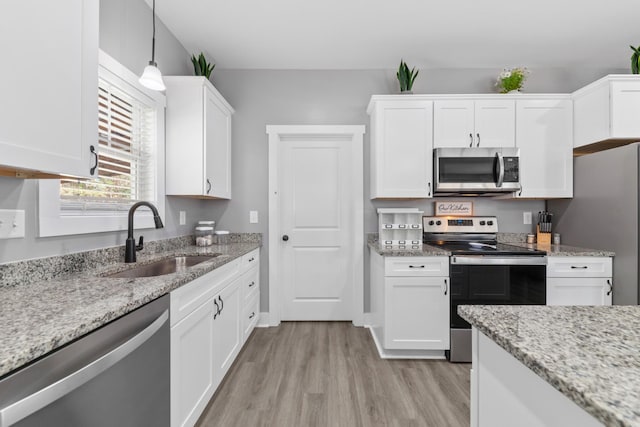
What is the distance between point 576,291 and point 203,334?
9.22ft

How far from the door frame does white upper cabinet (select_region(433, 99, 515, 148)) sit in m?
0.77

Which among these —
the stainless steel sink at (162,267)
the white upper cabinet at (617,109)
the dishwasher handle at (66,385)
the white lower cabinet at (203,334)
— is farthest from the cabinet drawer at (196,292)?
the white upper cabinet at (617,109)

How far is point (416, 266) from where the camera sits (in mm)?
2385

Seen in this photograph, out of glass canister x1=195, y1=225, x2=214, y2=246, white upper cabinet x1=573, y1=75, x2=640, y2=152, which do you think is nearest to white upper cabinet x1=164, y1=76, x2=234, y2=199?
glass canister x1=195, y1=225, x2=214, y2=246

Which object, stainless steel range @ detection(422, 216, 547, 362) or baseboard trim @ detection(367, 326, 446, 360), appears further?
baseboard trim @ detection(367, 326, 446, 360)

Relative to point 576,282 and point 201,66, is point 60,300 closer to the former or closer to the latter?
point 201,66

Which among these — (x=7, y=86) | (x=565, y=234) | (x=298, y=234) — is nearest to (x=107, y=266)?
(x=7, y=86)

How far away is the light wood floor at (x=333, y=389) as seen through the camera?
1713 mm

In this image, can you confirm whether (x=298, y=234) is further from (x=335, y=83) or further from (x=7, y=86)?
(x=7, y=86)

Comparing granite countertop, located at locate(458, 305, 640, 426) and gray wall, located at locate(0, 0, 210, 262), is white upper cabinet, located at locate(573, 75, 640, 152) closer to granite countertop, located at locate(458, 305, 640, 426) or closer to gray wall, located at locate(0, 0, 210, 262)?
granite countertop, located at locate(458, 305, 640, 426)

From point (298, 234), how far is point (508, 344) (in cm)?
262

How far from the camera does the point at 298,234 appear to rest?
317cm

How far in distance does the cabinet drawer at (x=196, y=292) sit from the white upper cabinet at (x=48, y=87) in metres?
0.63

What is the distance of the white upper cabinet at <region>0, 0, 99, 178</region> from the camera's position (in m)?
0.86
